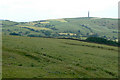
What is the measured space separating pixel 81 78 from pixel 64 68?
182 inches

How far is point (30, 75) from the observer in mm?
26625

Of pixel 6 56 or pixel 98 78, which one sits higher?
pixel 6 56

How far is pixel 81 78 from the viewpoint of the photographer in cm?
3027

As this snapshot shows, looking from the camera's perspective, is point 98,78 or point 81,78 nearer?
point 81,78

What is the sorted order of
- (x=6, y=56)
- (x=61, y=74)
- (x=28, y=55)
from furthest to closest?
(x=28, y=55) → (x=6, y=56) → (x=61, y=74)

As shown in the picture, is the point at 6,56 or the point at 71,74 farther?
the point at 6,56

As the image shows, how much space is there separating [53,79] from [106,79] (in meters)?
11.5

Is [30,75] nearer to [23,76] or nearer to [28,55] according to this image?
[23,76]

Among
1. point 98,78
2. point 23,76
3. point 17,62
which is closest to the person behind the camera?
point 23,76

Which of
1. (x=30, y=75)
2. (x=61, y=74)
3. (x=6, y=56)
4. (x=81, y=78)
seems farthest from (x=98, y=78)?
(x=6, y=56)

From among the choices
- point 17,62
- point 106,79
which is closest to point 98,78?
point 106,79

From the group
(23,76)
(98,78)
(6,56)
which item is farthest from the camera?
(6,56)

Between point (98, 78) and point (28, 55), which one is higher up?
point (28, 55)

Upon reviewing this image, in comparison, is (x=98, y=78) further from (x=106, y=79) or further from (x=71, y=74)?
(x=71, y=74)
